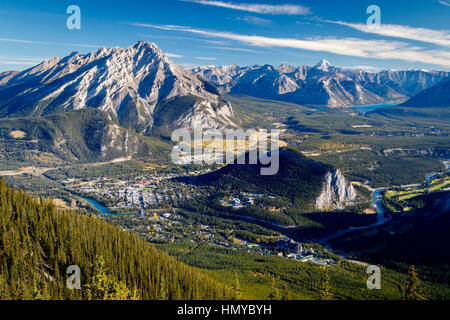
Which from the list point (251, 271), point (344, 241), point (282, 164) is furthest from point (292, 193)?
point (251, 271)

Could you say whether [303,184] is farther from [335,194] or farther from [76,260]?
[76,260]

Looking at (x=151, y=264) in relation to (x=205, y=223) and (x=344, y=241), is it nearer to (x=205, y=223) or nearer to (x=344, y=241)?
(x=205, y=223)

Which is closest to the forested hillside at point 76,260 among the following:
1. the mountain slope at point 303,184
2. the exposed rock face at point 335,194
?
the mountain slope at point 303,184

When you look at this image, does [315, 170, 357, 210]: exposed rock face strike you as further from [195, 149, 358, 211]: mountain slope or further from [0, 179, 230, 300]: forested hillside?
[0, 179, 230, 300]: forested hillside

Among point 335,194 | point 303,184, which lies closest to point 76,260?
point 303,184

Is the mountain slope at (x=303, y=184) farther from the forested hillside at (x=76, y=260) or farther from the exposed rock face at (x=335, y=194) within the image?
the forested hillside at (x=76, y=260)

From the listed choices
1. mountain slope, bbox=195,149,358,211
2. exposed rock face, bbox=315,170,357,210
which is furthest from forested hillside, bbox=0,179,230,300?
exposed rock face, bbox=315,170,357,210
